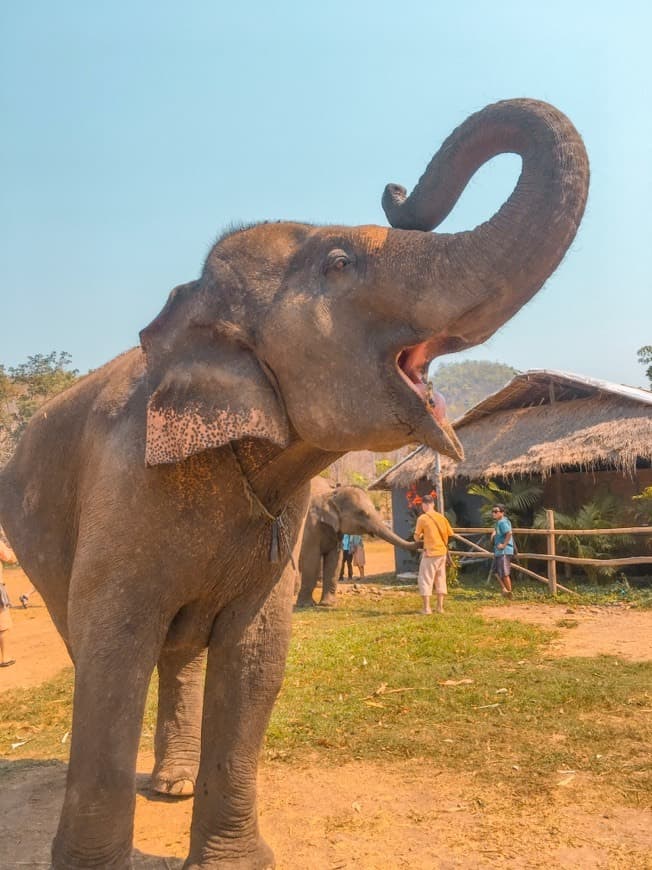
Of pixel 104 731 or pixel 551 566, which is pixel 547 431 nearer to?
pixel 551 566

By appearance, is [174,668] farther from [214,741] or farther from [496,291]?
[496,291]

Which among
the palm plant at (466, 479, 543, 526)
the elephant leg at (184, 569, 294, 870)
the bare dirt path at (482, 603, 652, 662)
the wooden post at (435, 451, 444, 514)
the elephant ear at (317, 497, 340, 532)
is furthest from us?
the palm plant at (466, 479, 543, 526)

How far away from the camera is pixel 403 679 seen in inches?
293

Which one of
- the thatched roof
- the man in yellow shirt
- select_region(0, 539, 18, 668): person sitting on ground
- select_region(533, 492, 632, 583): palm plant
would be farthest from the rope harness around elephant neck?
select_region(533, 492, 632, 583): palm plant

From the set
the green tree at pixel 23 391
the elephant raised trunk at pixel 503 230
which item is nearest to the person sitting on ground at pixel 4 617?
the elephant raised trunk at pixel 503 230

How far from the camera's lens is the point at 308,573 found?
1510cm

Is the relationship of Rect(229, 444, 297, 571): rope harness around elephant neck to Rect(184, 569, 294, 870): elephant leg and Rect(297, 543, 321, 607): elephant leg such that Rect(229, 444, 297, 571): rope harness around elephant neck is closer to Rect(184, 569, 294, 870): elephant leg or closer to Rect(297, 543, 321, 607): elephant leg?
Rect(184, 569, 294, 870): elephant leg

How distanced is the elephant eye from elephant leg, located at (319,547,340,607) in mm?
12679

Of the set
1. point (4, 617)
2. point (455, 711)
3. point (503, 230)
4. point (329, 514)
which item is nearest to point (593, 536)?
point (329, 514)

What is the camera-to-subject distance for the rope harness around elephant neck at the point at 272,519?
2939 mm

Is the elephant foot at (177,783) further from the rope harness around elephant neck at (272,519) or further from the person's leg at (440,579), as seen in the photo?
the person's leg at (440,579)

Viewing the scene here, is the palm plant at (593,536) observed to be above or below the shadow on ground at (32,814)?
above

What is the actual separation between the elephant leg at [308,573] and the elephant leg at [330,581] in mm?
187

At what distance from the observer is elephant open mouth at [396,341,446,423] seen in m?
2.55
